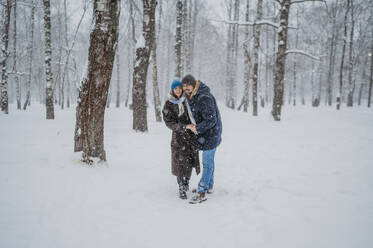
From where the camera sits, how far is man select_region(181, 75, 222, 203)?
3.21m

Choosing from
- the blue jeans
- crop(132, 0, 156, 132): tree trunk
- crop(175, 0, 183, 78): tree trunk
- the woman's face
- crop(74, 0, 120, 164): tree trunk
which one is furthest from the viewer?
crop(175, 0, 183, 78): tree trunk

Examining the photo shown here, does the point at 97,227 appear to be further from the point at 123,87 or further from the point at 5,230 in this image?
the point at 123,87

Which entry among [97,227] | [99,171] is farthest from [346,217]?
[99,171]

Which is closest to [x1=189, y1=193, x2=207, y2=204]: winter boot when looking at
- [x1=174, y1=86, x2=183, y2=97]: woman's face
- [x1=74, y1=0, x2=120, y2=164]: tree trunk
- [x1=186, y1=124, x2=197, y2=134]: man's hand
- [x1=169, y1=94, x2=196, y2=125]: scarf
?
[x1=186, y1=124, x2=197, y2=134]: man's hand

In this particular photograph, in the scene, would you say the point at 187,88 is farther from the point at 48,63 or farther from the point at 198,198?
the point at 48,63

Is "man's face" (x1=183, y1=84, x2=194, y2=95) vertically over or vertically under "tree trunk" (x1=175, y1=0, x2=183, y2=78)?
under

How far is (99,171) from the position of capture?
414cm

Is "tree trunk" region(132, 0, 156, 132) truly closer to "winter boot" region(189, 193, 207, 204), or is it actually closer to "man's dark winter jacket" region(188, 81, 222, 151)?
"man's dark winter jacket" region(188, 81, 222, 151)

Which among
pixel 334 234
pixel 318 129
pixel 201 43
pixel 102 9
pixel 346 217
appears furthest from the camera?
pixel 201 43

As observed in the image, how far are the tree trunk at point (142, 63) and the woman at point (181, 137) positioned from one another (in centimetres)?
453

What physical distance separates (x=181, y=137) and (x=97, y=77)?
77.7 inches

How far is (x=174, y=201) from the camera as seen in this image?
345 centimetres

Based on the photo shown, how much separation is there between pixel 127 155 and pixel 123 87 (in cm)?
4547

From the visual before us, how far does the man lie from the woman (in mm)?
128
